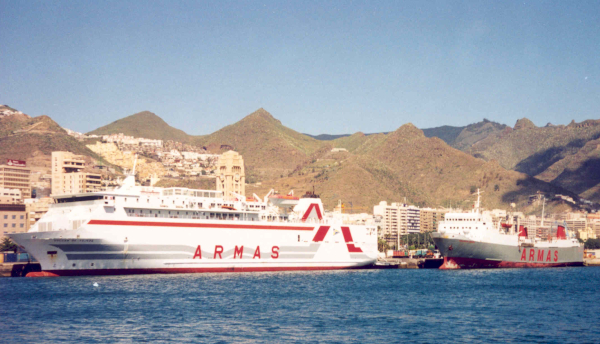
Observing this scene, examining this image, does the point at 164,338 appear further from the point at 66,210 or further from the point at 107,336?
the point at 66,210

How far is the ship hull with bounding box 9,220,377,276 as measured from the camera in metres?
59.6

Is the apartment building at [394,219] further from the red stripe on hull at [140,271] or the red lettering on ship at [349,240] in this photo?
the red stripe on hull at [140,271]

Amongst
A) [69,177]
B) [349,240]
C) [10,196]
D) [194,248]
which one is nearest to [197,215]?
[194,248]

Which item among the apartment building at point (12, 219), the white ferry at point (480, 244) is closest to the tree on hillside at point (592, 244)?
the white ferry at point (480, 244)

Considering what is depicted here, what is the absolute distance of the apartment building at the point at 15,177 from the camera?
15588cm

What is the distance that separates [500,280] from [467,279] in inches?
125

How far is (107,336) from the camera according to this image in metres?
33.8

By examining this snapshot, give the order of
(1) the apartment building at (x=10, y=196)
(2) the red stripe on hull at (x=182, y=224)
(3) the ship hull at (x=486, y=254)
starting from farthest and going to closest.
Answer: (1) the apartment building at (x=10, y=196), (3) the ship hull at (x=486, y=254), (2) the red stripe on hull at (x=182, y=224)

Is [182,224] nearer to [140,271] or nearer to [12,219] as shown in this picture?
[140,271]

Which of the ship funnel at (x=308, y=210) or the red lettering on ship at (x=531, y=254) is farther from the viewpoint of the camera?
the red lettering on ship at (x=531, y=254)

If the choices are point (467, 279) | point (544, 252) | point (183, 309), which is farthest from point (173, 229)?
point (544, 252)

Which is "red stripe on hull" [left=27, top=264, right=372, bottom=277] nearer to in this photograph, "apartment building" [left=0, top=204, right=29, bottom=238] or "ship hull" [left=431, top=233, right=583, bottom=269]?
"ship hull" [left=431, top=233, right=583, bottom=269]

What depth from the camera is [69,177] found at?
16962 cm

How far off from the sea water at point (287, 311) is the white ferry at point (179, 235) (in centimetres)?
288
